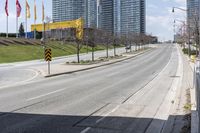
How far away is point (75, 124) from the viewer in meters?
11.8

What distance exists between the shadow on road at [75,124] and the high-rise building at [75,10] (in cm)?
10939

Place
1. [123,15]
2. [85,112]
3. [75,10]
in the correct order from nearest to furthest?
[85,112] < [75,10] < [123,15]

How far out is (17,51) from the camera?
78562mm

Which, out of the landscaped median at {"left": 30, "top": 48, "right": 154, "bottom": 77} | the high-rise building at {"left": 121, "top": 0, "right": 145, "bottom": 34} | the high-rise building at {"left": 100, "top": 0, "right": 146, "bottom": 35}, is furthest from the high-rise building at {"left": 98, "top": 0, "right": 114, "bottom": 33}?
the landscaped median at {"left": 30, "top": 48, "right": 154, "bottom": 77}

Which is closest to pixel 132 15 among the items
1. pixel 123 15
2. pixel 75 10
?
pixel 123 15

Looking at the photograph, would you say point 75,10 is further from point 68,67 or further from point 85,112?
point 85,112

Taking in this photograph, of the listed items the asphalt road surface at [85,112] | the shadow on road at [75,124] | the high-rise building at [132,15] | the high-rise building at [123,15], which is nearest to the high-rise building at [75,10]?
the high-rise building at [123,15]

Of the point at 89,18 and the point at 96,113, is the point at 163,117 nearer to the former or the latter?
the point at 96,113

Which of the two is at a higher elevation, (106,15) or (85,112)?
(106,15)

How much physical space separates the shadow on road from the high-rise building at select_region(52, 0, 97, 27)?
109392mm

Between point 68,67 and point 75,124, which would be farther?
point 68,67

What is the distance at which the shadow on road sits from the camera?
10.9m

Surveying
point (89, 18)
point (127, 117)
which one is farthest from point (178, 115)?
point (89, 18)

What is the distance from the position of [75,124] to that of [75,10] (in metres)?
126
